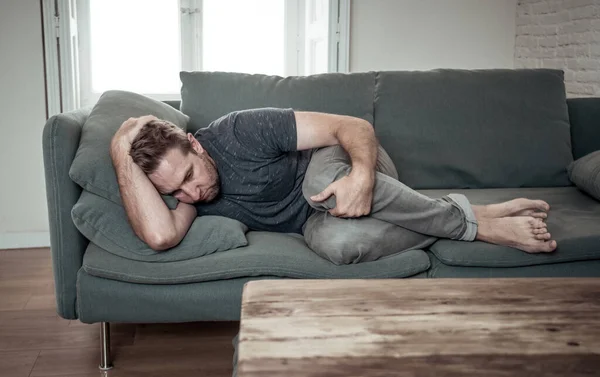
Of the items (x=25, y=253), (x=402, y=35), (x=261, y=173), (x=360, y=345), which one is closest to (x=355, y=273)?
(x=261, y=173)

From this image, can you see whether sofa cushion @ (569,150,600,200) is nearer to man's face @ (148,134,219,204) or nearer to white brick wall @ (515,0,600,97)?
white brick wall @ (515,0,600,97)

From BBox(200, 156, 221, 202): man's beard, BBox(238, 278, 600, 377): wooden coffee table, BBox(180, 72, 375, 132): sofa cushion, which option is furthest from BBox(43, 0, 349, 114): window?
BBox(238, 278, 600, 377): wooden coffee table

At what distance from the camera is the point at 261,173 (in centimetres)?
223

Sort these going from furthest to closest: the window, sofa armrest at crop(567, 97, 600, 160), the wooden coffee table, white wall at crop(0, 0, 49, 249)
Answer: the window < white wall at crop(0, 0, 49, 249) < sofa armrest at crop(567, 97, 600, 160) < the wooden coffee table

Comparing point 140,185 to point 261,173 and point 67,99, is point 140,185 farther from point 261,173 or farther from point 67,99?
point 67,99

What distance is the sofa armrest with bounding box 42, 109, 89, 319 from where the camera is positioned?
212 centimetres

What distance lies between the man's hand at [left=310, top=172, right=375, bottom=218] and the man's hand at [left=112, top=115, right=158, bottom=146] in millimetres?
546

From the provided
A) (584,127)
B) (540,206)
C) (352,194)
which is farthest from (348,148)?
(584,127)

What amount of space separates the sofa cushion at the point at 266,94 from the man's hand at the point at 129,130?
1.81 ft

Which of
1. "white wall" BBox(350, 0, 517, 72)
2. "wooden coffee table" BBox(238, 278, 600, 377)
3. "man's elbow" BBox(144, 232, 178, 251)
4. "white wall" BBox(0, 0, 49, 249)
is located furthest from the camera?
"white wall" BBox(350, 0, 517, 72)

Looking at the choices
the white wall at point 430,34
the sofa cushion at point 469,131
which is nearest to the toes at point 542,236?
the sofa cushion at point 469,131

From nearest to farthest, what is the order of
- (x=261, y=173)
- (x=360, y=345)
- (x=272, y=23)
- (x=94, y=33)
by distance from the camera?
(x=360, y=345), (x=261, y=173), (x=94, y=33), (x=272, y=23)

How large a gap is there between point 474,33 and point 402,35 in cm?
44

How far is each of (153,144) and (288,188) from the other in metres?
0.47
